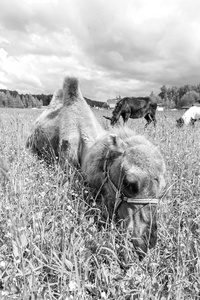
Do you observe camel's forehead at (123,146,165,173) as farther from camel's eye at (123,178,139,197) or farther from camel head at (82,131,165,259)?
camel's eye at (123,178,139,197)

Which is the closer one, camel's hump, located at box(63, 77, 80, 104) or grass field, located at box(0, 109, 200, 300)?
grass field, located at box(0, 109, 200, 300)

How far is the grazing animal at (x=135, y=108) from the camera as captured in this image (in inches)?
585

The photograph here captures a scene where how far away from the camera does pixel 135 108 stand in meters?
15.4

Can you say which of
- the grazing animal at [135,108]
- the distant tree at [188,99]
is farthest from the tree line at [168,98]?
the grazing animal at [135,108]

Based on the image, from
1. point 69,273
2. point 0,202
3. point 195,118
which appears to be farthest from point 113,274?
point 195,118

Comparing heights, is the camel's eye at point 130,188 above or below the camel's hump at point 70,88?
below

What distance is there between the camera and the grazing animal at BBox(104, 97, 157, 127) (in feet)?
48.8

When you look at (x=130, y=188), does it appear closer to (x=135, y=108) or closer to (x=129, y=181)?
(x=129, y=181)

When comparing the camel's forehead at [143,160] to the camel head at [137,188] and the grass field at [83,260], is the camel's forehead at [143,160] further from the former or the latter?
the grass field at [83,260]

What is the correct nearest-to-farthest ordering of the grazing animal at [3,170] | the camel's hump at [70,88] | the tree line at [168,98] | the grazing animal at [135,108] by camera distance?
the grazing animal at [3,170] → the camel's hump at [70,88] → the grazing animal at [135,108] → the tree line at [168,98]

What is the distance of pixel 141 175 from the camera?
221 cm

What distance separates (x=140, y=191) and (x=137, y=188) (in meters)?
0.04

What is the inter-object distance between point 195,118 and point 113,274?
15364 mm

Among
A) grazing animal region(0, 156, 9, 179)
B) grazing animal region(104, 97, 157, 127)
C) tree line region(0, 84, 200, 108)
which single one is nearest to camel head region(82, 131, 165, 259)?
grazing animal region(0, 156, 9, 179)
